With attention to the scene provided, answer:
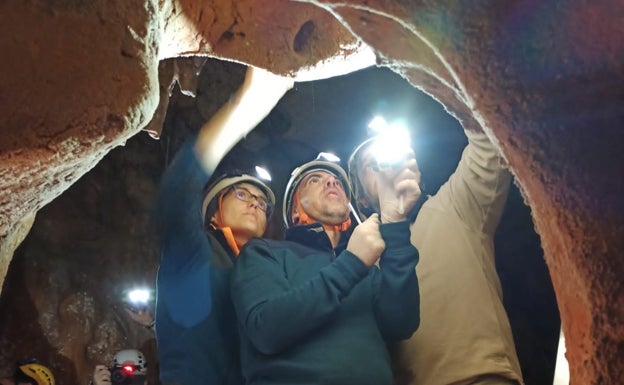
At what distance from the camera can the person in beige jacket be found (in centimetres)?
290

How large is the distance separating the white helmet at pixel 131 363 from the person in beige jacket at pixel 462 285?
8.08ft

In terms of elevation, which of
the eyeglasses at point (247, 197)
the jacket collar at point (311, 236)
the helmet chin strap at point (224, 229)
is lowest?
the jacket collar at point (311, 236)

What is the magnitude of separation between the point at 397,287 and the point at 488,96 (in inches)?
55.2

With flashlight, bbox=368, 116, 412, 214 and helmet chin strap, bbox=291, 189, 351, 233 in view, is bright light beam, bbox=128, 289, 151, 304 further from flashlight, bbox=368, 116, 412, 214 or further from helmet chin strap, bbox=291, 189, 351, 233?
flashlight, bbox=368, 116, 412, 214

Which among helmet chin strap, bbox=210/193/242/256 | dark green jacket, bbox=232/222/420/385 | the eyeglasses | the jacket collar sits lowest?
dark green jacket, bbox=232/222/420/385

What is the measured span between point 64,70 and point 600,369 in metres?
1.48

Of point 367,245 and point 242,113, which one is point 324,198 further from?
point 242,113

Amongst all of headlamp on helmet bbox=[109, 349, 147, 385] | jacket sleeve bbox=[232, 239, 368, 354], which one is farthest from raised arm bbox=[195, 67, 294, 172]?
headlamp on helmet bbox=[109, 349, 147, 385]

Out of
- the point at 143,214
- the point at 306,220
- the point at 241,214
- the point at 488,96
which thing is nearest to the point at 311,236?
the point at 306,220

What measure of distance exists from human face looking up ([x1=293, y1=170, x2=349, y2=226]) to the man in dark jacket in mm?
350

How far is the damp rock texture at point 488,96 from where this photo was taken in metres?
1.41

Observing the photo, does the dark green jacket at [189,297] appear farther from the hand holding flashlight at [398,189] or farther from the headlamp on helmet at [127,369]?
the headlamp on helmet at [127,369]

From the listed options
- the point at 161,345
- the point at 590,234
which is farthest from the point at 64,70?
the point at 161,345

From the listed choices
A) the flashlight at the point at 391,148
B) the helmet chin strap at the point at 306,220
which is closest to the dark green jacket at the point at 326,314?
the flashlight at the point at 391,148
